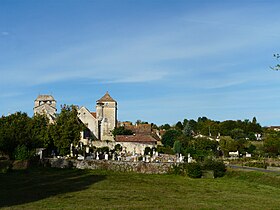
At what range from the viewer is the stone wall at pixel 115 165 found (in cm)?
3466

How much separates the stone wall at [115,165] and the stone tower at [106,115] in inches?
1814

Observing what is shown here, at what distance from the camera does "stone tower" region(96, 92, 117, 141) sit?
83750 millimetres

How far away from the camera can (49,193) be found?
63.8ft

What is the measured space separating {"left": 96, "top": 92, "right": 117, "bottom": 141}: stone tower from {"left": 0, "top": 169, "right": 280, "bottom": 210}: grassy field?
56.2 metres

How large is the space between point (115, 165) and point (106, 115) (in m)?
51.5

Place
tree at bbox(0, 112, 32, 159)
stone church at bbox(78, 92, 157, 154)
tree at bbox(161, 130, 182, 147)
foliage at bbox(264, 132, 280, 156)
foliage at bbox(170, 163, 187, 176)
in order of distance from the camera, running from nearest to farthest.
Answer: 1. foliage at bbox(170, 163, 187, 176)
2. tree at bbox(0, 112, 32, 159)
3. foliage at bbox(264, 132, 280, 156)
4. stone church at bbox(78, 92, 157, 154)
5. tree at bbox(161, 130, 182, 147)

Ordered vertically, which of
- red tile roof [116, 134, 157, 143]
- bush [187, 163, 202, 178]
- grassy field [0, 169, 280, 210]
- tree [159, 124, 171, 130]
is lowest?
grassy field [0, 169, 280, 210]

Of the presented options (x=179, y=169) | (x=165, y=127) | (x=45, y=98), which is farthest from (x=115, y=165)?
(x=165, y=127)

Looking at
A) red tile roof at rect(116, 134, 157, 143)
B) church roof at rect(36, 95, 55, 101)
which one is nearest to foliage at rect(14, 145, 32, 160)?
red tile roof at rect(116, 134, 157, 143)

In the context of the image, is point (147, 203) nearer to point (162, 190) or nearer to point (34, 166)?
point (162, 190)

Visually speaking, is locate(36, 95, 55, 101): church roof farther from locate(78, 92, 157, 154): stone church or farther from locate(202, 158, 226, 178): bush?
locate(202, 158, 226, 178): bush

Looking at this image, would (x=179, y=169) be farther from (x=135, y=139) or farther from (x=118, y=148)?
(x=135, y=139)

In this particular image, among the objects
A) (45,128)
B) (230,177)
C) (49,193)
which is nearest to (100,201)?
(49,193)

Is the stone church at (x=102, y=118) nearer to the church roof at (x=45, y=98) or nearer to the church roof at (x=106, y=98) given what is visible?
the church roof at (x=106, y=98)
